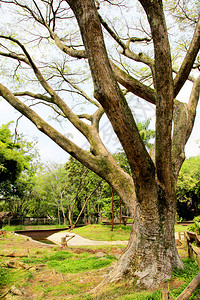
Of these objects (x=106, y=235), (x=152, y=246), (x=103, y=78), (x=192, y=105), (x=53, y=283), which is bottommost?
(x=106, y=235)

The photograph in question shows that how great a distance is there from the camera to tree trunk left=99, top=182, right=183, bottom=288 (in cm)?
311

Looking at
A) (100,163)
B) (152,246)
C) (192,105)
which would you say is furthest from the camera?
(192,105)

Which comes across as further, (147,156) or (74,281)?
(74,281)

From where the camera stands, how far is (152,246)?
3211 millimetres

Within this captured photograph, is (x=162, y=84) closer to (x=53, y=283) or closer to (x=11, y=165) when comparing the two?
(x=53, y=283)

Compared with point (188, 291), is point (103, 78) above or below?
above

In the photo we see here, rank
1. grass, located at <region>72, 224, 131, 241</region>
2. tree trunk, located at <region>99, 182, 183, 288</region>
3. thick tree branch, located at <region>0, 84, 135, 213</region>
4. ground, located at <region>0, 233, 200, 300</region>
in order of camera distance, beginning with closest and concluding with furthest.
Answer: ground, located at <region>0, 233, 200, 300</region>, tree trunk, located at <region>99, 182, 183, 288</region>, thick tree branch, located at <region>0, 84, 135, 213</region>, grass, located at <region>72, 224, 131, 241</region>

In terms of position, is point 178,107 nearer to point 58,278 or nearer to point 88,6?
point 88,6

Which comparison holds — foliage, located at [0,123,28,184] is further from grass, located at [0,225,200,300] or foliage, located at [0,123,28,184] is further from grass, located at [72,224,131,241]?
grass, located at [0,225,200,300]

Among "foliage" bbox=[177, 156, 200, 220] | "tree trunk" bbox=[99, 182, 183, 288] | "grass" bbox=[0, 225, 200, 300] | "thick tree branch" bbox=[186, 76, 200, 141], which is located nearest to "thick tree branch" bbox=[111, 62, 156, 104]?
"thick tree branch" bbox=[186, 76, 200, 141]

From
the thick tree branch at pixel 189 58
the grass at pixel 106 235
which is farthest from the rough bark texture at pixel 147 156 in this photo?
the grass at pixel 106 235

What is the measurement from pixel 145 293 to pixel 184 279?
0.66m

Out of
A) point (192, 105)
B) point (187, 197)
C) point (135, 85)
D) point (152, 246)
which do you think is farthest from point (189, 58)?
point (187, 197)

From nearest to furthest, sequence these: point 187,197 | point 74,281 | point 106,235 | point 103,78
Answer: point 103,78
point 74,281
point 106,235
point 187,197
